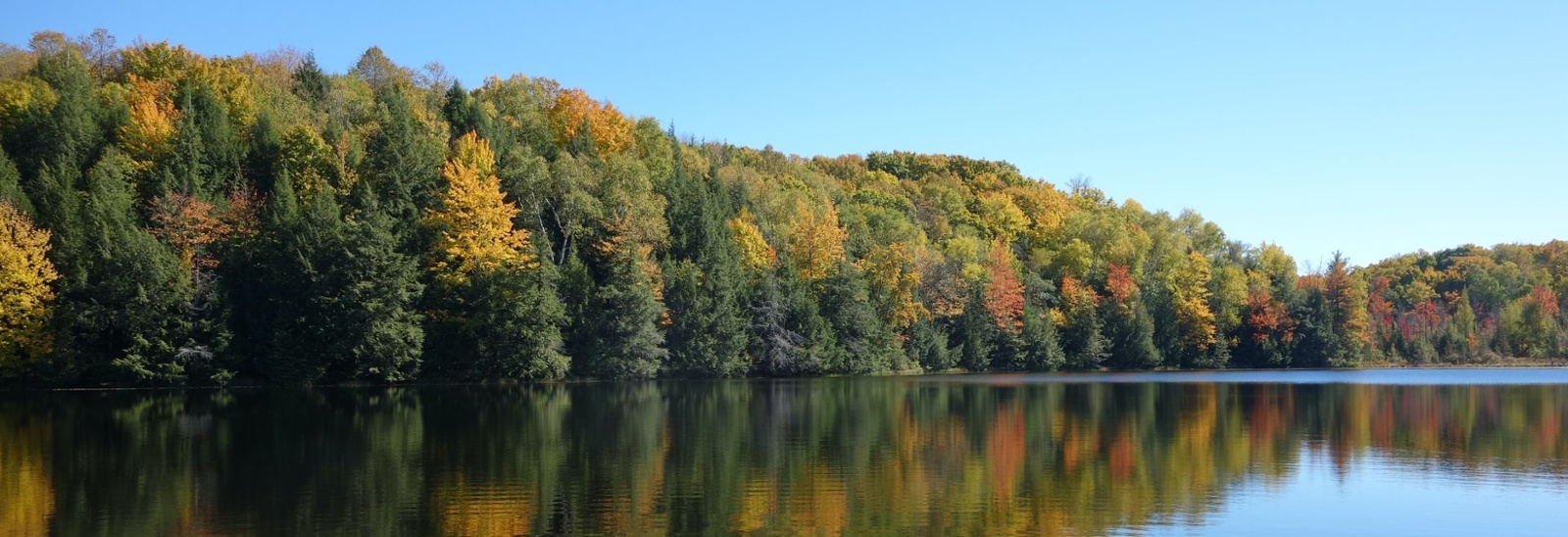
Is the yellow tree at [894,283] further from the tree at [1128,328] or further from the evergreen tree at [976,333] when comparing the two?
the tree at [1128,328]

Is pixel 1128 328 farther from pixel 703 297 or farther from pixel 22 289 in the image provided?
pixel 22 289

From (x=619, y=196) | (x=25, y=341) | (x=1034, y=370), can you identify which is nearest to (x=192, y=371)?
(x=25, y=341)

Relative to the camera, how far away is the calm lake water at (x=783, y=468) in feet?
63.9

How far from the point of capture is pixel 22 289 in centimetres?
5778

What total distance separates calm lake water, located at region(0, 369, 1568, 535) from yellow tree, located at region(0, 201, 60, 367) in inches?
400

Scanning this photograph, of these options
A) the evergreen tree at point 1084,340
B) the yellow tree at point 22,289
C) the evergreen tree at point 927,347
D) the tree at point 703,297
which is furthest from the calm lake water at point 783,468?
the evergreen tree at point 1084,340

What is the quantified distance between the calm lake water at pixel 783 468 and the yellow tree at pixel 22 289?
33.4 feet

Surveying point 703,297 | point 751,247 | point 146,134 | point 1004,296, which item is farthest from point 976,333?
point 146,134

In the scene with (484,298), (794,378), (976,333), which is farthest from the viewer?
(976,333)

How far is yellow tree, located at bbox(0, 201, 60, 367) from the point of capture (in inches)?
2245

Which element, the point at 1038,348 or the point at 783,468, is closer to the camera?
the point at 783,468

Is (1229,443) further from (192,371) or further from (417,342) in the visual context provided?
(192,371)

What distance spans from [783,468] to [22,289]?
48681mm

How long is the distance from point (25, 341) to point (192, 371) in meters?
7.64
